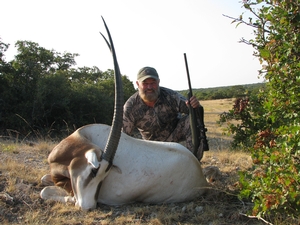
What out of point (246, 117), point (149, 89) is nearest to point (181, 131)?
point (149, 89)

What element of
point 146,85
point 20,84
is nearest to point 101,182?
point 146,85

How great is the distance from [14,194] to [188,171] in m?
1.88

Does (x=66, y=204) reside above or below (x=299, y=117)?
below

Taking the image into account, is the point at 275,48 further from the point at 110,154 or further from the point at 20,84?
the point at 20,84

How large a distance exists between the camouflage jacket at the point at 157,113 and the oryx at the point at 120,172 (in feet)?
5.40

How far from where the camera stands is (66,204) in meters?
3.39

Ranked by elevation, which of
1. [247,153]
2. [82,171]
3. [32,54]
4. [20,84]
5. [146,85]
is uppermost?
[32,54]

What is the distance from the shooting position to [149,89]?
5.28m

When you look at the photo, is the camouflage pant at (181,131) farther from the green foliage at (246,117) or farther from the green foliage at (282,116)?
the green foliage at (282,116)

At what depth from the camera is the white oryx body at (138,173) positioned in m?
3.46

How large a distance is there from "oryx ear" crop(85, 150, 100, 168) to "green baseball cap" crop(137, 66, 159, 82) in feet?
7.10

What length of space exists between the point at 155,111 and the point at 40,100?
5070 mm

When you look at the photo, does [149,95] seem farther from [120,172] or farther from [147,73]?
[120,172]

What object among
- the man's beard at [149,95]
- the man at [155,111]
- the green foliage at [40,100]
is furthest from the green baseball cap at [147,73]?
the green foliage at [40,100]
